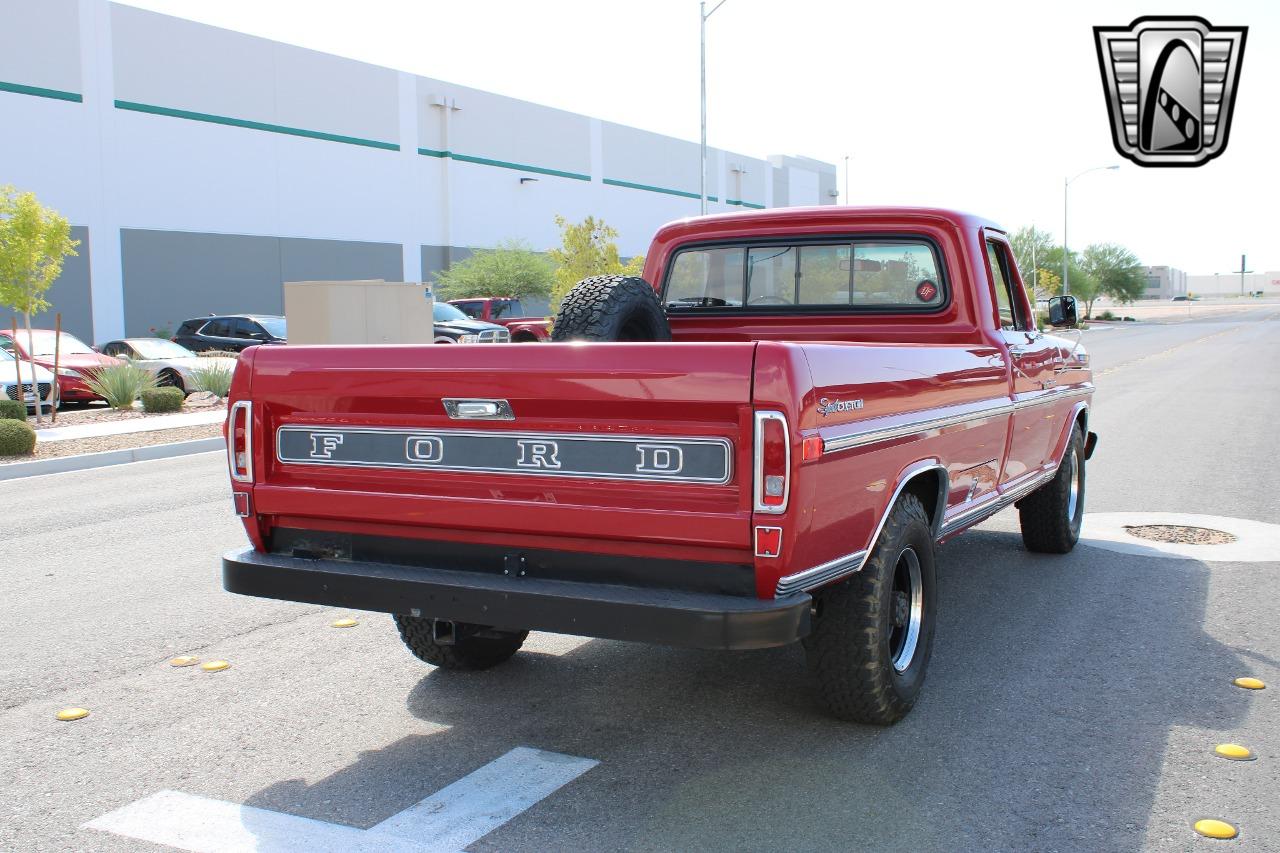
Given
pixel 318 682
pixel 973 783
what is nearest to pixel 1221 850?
pixel 973 783

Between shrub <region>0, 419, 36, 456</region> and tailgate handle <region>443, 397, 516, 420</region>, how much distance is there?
11534 millimetres

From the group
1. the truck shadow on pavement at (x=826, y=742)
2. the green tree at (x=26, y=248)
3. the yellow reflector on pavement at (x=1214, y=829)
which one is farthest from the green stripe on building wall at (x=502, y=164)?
the yellow reflector on pavement at (x=1214, y=829)

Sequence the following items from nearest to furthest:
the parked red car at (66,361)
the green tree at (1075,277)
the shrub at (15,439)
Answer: the shrub at (15,439), the parked red car at (66,361), the green tree at (1075,277)

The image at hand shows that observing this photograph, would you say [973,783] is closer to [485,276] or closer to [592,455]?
[592,455]

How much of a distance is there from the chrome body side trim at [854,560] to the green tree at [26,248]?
52.3 ft

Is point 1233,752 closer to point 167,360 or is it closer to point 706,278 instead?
point 706,278

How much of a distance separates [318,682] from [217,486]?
21.8ft

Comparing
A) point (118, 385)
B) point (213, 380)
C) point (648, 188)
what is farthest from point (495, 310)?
point (648, 188)

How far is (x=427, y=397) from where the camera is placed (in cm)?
394

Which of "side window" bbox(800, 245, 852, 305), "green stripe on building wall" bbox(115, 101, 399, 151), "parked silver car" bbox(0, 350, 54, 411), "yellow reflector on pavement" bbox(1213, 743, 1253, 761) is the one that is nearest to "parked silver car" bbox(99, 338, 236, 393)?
"parked silver car" bbox(0, 350, 54, 411)

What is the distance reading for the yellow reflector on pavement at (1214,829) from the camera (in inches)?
136

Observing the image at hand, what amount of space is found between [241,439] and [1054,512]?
4.96 m

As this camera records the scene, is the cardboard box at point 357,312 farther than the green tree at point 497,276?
No

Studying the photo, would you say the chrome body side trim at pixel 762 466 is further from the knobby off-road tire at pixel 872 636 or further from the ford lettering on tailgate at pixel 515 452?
the knobby off-road tire at pixel 872 636
